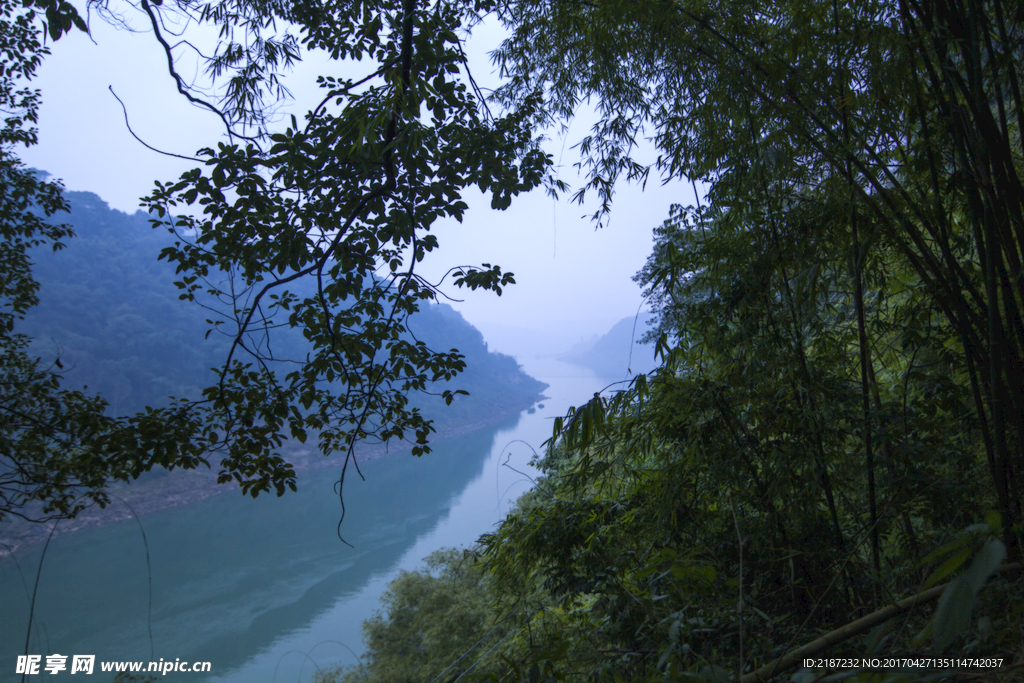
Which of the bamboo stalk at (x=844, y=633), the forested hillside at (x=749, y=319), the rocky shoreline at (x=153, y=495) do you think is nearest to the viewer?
the bamboo stalk at (x=844, y=633)

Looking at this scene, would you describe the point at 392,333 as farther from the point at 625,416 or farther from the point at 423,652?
the point at 423,652

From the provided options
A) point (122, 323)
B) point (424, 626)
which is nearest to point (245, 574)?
point (424, 626)

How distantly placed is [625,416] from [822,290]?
23.9 inches

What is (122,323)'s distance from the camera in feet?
62.9

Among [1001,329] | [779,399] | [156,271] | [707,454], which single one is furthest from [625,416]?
[156,271]

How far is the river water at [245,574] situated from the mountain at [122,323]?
4061 mm

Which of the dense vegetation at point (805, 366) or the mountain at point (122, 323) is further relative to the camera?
the mountain at point (122, 323)

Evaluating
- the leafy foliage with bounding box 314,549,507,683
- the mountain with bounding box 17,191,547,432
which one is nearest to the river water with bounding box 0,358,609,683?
the leafy foliage with bounding box 314,549,507,683

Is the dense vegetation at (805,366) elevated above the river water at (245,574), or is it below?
below

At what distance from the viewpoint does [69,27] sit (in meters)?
1.41

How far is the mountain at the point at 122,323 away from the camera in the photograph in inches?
682

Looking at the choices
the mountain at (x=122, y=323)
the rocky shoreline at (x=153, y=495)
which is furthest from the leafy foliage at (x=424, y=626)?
the mountain at (x=122, y=323)

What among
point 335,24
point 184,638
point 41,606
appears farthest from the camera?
point 41,606

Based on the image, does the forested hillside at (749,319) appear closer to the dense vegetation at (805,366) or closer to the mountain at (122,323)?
the dense vegetation at (805,366)
